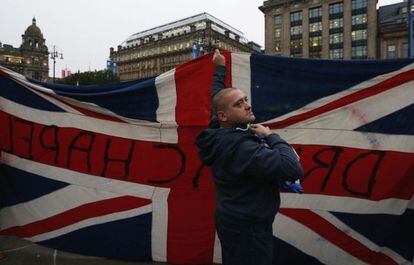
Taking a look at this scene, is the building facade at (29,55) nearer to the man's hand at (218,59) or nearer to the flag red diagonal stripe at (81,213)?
the flag red diagonal stripe at (81,213)

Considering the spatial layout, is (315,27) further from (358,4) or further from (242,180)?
(242,180)

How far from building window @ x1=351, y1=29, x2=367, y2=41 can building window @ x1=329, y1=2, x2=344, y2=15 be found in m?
5.50

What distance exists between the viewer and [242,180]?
2121mm

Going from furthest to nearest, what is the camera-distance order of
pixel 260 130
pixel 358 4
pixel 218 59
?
pixel 358 4 < pixel 218 59 < pixel 260 130

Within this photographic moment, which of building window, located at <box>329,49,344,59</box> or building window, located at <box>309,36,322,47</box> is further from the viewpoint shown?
building window, located at <box>309,36,322,47</box>

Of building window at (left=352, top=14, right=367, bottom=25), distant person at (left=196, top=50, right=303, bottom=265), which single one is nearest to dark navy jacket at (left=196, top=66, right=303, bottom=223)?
distant person at (left=196, top=50, right=303, bottom=265)

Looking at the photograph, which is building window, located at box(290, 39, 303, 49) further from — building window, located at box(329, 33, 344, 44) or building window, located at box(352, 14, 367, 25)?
building window, located at box(352, 14, 367, 25)

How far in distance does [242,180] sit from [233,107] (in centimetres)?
45

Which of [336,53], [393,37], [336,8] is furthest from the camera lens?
[336,8]

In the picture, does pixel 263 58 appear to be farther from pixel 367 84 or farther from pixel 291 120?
pixel 367 84

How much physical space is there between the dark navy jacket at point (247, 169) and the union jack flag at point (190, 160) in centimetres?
123

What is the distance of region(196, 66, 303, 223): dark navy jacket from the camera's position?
6.28 ft

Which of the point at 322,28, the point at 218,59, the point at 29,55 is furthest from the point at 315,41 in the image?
the point at 29,55

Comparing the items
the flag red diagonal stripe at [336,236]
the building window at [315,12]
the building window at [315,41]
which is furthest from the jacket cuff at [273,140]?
the building window at [315,12]
